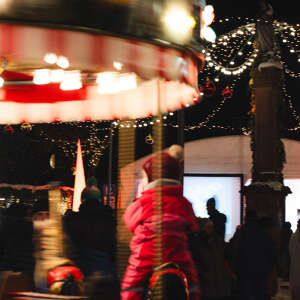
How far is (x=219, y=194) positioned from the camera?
21.5 meters

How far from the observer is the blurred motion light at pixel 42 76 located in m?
8.25

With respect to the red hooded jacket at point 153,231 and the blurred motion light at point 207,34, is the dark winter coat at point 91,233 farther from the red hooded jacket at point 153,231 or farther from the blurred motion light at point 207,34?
the blurred motion light at point 207,34

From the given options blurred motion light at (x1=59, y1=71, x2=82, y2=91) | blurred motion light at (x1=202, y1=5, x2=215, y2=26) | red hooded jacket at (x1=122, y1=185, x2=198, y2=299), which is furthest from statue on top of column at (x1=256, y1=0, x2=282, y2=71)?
red hooded jacket at (x1=122, y1=185, x2=198, y2=299)

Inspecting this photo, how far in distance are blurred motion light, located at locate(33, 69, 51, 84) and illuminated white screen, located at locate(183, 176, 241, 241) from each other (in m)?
13.0

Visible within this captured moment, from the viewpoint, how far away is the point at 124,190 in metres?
7.66

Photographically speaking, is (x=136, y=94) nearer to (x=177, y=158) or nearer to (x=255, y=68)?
(x=177, y=158)

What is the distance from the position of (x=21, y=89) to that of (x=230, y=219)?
13436 mm

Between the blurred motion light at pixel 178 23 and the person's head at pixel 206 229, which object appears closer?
the blurred motion light at pixel 178 23

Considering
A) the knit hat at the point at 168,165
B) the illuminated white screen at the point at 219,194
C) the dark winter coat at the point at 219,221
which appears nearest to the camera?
the knit hat at the point at 168,165

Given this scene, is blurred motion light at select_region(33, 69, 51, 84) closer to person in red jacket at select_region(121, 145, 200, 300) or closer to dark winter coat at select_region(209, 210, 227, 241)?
person in red jacket at select_region(121, 145, 200, 300)

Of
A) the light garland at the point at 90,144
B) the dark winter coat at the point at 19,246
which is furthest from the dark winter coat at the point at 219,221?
the light garland at the point at 90,144

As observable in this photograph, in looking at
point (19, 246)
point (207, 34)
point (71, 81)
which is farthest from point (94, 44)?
point (71, 81)

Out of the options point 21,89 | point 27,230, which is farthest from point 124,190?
point 21,89

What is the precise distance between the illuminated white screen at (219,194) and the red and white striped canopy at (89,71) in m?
11.8
